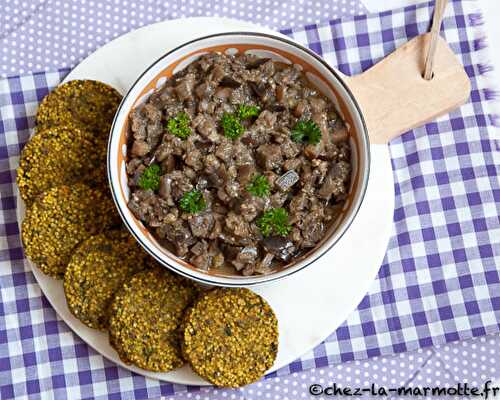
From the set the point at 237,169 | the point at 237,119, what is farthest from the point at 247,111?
the point at 237,169

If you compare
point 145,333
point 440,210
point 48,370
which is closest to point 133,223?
point 145,333

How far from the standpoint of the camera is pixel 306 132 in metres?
4.69

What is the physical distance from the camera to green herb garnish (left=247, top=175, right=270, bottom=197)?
15.1ft

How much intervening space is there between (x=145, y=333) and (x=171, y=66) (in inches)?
81.5

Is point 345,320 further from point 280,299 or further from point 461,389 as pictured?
point 461,389

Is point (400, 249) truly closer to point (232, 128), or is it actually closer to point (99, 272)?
point (232, 128)

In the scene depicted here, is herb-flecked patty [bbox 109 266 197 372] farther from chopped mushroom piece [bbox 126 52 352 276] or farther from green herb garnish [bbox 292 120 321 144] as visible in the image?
green herb garnish [bbox 292 120 321 144]

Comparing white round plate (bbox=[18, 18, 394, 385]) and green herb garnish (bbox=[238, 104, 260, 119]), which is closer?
green herb garnish (bbox=[238, 104, 260, 119])

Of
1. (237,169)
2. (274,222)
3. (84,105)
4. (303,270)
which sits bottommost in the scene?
(303,270)

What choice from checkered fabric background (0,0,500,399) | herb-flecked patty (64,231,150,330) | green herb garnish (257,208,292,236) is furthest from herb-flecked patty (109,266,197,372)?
green herb garnish (257,208,292,236)

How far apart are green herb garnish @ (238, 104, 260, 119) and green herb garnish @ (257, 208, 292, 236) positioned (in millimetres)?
704

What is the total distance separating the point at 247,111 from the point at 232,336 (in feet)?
5.83

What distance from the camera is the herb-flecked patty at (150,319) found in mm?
5098

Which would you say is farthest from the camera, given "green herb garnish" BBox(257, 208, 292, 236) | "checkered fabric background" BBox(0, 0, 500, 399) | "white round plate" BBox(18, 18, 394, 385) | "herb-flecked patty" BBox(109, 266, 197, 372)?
"checkered fabric background" BBox(0, 0, 500, 399)
